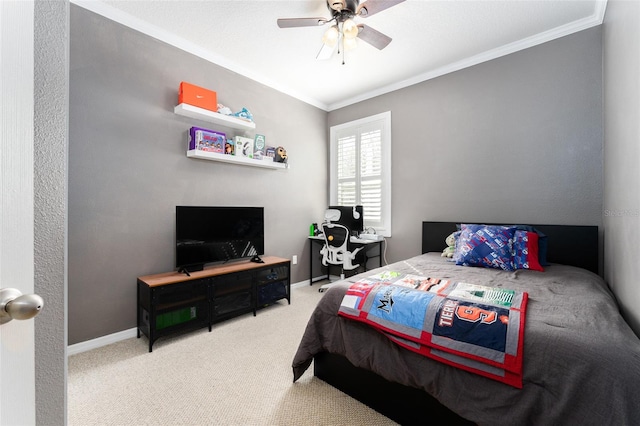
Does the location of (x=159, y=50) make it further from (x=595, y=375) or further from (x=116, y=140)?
(x=595, y=375)

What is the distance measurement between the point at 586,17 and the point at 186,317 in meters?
4.56

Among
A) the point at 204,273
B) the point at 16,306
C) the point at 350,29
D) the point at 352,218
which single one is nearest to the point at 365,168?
the point at 352,218

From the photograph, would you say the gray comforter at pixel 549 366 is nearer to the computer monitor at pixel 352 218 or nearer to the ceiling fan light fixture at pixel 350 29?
the ceiling fan light fixture at pixel 350 29

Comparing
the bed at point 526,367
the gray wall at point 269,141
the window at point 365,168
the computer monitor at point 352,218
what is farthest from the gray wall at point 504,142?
the bed at point 526,367

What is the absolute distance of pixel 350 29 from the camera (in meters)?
2.15

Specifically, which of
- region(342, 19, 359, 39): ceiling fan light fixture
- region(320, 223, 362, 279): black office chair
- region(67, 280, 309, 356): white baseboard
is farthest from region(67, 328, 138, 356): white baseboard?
region(342, 19, 359, 39): ceiling fan light fixture

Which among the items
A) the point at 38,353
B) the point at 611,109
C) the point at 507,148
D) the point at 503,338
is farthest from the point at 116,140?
the point at 611,109

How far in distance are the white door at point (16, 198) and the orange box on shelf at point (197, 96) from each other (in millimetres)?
2433

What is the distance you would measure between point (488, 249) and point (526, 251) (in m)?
0.29

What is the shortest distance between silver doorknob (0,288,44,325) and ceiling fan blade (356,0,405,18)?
7.71ft

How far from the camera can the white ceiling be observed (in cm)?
240

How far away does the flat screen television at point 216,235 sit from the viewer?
2.72 m

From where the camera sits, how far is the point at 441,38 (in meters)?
2.84

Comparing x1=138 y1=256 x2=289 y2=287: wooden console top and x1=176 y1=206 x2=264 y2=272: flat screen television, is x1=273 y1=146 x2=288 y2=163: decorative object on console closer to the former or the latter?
x1=176 y1=206 x2=264 y2=272: flat screen television
